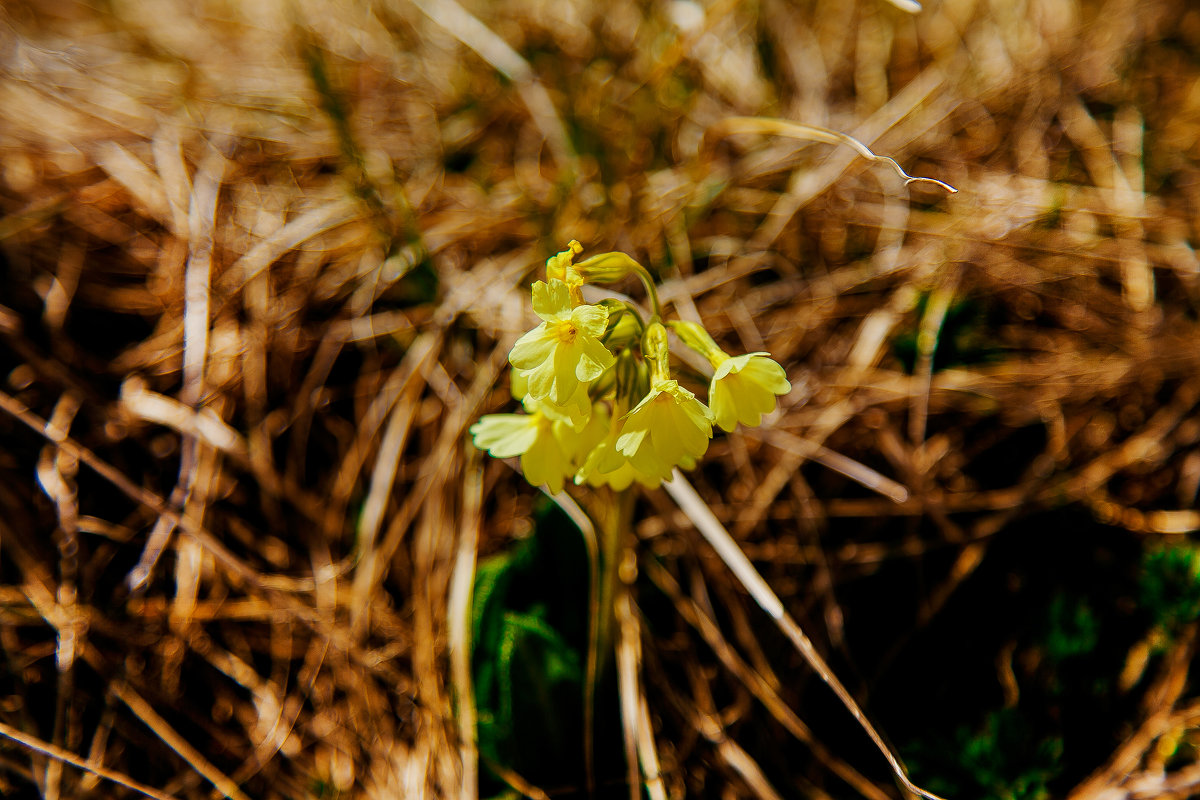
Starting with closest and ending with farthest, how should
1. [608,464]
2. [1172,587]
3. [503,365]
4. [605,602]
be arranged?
[608,464]
[605,602]
[1172,587]
[503,365]

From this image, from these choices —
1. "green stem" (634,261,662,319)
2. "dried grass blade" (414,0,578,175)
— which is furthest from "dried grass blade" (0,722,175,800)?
"dried grass blade" (414,0,578,175)

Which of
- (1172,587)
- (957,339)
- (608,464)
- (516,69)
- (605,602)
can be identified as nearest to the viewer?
(608,464)

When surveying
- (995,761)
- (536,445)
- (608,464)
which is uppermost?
(608,464)

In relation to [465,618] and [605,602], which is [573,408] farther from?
[465,618]

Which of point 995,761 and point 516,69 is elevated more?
point 516,69

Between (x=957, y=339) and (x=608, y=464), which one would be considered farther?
(x=957, y=339)

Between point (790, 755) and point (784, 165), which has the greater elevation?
point (784, 165)

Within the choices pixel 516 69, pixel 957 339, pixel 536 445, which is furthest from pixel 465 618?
pixel 516 69

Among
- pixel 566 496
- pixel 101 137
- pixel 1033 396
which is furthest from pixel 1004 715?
pixel 101 137

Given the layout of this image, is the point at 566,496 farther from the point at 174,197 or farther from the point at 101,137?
the point at 101,137
